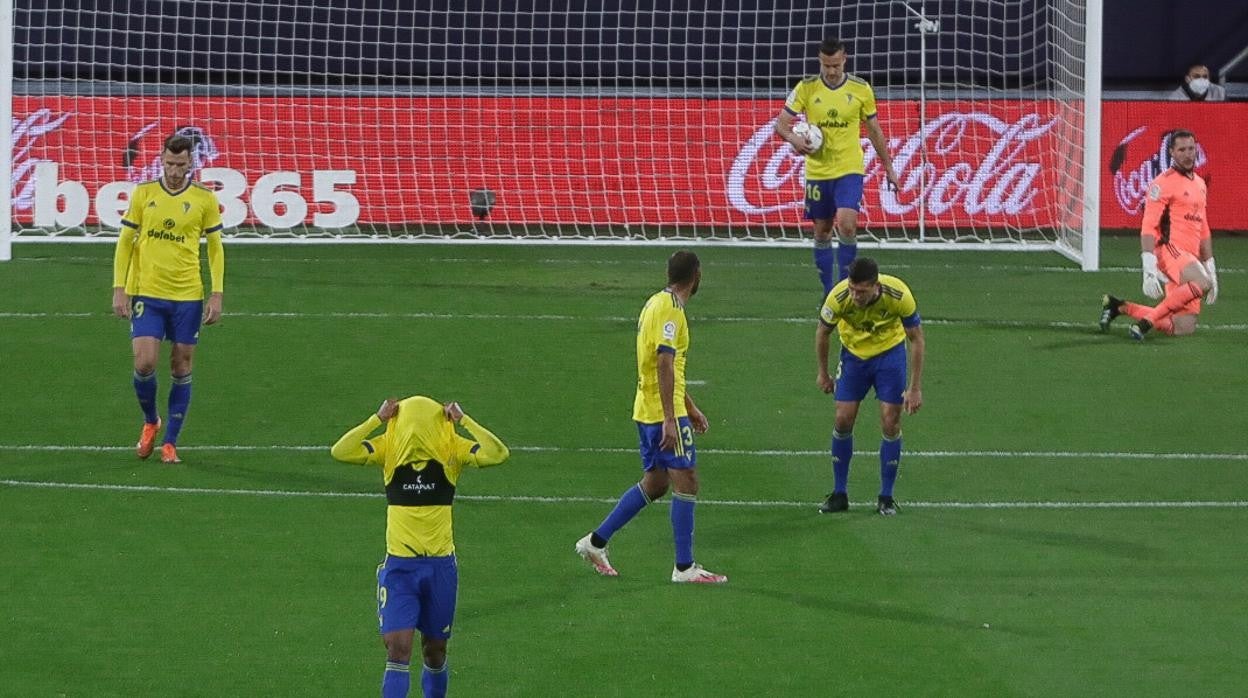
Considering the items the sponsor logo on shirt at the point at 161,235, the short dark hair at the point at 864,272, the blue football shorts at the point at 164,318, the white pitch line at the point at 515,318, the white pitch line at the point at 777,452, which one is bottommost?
the white pitch line at the point at 777,452

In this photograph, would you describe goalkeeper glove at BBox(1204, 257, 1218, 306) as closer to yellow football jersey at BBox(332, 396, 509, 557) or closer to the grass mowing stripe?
the grass mowing stripe

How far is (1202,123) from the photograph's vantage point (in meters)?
25.8

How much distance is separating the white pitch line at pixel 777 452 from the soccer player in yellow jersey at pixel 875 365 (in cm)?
156

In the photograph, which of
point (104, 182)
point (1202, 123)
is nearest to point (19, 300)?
point (104, 182)

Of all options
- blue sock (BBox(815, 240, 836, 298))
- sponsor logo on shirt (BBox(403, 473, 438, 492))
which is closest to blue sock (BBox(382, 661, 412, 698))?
sponsor logo on shirt (BBox(403, 473, 438, 492))

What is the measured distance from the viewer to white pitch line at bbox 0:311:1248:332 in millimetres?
18422

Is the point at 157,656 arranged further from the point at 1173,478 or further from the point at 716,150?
the point at 716,150

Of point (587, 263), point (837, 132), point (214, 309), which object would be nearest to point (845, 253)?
point (837, 132)

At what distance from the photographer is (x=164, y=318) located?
13109 millimetres

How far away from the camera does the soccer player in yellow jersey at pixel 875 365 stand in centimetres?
1173

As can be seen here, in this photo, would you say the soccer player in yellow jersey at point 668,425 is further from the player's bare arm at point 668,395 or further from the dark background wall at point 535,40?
the dark background wall at point 535,40

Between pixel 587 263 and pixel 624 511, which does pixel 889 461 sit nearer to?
pixel 624 511

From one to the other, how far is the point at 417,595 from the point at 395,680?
13.8 inches

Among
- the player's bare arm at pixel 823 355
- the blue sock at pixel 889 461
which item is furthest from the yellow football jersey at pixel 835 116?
the blue sock at pixel 889 461
